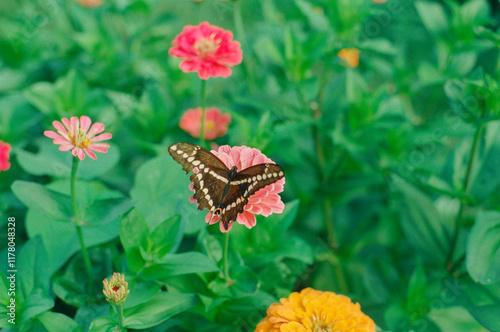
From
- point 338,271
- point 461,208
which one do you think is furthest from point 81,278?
point 461,208

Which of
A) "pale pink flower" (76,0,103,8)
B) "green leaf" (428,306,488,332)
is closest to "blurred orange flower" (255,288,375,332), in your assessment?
"green leaf" (428,306,488,332)

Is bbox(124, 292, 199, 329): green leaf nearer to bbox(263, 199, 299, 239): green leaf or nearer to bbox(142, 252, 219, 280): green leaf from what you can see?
bbox(142, 252, 219, 280): green leaf

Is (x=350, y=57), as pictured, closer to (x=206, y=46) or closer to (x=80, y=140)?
(x=206, y=46)

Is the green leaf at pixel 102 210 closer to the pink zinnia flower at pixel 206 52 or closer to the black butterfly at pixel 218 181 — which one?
the black butterfly at pixel 218 181

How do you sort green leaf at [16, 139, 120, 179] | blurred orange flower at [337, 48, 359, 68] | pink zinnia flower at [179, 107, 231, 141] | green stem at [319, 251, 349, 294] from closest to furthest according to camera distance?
1. green leaf at [16, 139, 120, 179]
2. pink zinnia flower at [179, 107, 231, 141]
3. green stem at [319, 251, 349, 294]
4. blurred orange flower at [337, 48, 359, 68]

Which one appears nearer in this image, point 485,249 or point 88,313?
point 88,313

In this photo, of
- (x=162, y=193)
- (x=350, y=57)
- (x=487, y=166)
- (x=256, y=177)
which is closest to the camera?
(x=256, y=177)
